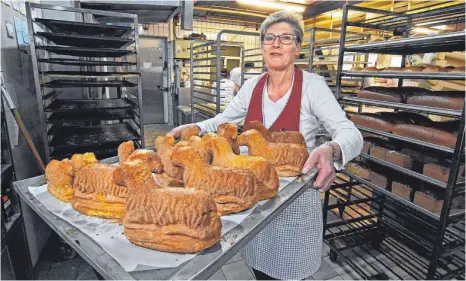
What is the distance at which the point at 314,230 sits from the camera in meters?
1.46

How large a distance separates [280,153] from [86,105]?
1616 mm

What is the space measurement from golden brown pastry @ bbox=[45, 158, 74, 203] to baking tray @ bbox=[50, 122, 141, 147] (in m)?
1.04

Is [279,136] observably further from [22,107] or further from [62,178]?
[22,107]

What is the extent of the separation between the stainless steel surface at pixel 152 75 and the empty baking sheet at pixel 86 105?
5.63 m

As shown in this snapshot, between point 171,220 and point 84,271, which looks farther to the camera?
point 84,271

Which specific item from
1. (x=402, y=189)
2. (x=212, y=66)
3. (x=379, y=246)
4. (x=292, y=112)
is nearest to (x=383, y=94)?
(x=402, y=189)

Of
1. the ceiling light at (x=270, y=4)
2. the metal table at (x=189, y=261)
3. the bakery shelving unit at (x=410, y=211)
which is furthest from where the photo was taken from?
the ceiling light at (x=270, y=4)

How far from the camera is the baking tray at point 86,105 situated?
1840 mm

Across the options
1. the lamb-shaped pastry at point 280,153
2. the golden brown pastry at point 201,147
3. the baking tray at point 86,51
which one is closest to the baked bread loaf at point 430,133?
the lamb-shaped pastry at point 280,153

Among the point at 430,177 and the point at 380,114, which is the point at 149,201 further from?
the point at 380,114

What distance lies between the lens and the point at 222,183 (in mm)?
789

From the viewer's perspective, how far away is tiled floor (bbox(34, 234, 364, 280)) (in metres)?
2.11

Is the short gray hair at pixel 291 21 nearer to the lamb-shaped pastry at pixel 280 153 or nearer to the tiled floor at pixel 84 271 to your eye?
the lamb-shaped pastry at pixel 280 153

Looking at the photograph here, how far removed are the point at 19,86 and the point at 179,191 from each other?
1.89m
